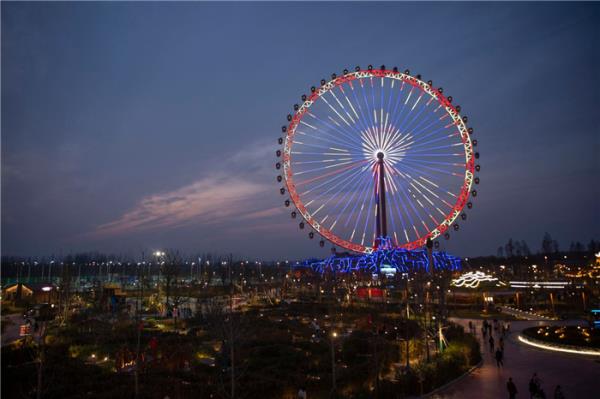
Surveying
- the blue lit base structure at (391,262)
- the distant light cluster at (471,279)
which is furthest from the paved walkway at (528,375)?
the blue lit base structure at (391,262)

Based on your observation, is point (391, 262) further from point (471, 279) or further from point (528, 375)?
point (528, 375)

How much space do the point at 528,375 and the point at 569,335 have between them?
34.2ft

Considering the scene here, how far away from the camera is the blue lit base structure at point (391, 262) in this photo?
55.7m

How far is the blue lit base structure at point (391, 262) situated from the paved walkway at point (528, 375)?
2870 cm

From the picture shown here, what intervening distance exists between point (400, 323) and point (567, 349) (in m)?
10.7

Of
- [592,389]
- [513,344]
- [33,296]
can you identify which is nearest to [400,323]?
[513,344]

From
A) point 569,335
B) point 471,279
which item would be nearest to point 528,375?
point 569,335

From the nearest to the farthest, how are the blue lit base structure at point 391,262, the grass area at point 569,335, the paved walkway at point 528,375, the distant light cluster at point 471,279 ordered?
1. the paved walkway at point 528,375
2. the grass area at point 569,335
3. the distant light cluster at point 471,279
4. the blue lit base structure at point 391,262

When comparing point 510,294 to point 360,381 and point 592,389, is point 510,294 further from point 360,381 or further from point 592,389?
point 360,381

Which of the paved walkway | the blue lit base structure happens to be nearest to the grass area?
the paved walkway

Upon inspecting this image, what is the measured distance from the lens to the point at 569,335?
2673 centimetres

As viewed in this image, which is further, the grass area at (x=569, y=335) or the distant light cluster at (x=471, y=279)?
the distant light cluster at (x=471, y=279)

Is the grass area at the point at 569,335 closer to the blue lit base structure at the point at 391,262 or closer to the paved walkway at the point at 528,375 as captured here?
the paved walkway at the point at 528,375

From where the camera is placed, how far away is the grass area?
24.4 meters
